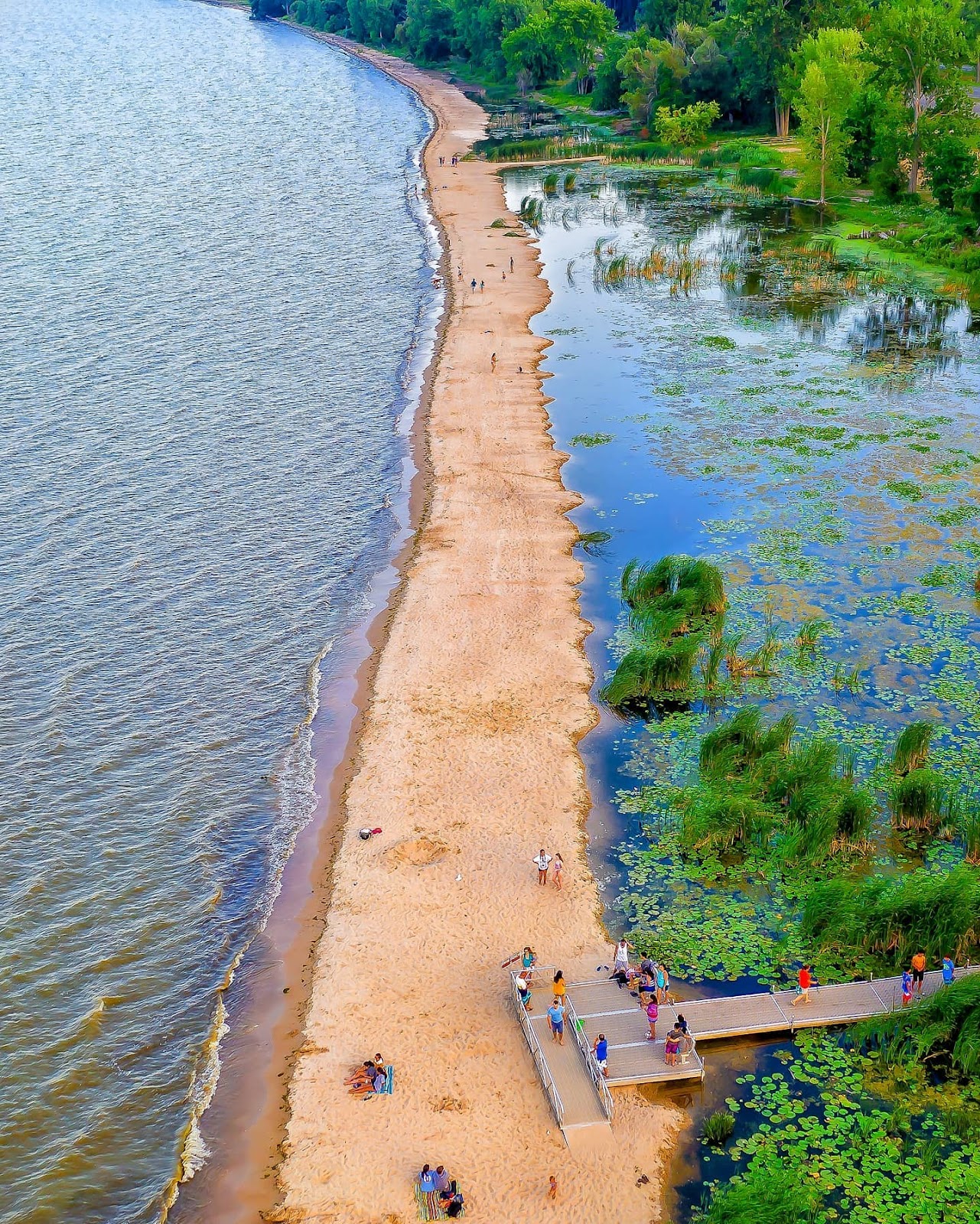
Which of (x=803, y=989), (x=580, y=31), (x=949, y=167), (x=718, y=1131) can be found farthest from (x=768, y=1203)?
(x=580, y=31)

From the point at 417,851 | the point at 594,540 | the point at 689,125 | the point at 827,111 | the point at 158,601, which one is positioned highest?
the point at 827,111

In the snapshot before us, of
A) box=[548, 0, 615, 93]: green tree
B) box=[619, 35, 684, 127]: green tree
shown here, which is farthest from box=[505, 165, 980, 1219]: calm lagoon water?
box=[548, 0, 615, 93]: green tree

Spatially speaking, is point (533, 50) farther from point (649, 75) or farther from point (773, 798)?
point (773, 798)

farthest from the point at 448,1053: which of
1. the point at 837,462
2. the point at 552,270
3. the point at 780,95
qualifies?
the point at 780,95

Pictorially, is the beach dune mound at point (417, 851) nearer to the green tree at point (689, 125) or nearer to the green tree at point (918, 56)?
the green tree at point (918, 56)

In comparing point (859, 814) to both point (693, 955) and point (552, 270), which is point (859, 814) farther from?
point (552, 270)

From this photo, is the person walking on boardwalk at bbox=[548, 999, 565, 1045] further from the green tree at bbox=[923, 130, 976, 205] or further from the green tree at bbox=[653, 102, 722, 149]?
the green tree at bbox=[653, 102, 722, 149]
